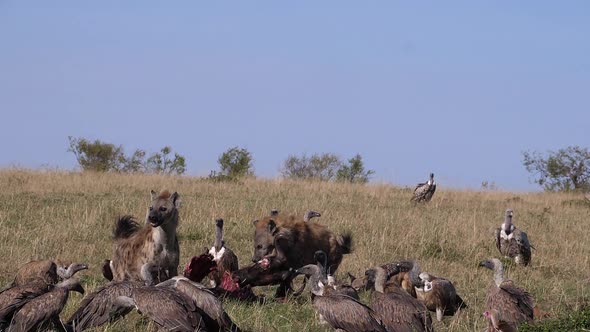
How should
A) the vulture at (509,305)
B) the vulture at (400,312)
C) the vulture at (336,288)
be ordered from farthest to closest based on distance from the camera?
1. the vulture at (336,288)
2. the vulture at (509,305)
3. the vulture at (400,312)

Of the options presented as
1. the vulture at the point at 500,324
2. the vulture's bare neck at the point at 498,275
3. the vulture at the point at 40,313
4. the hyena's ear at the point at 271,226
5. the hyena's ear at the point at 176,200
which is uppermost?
the hyena's ear at the point at 176,200

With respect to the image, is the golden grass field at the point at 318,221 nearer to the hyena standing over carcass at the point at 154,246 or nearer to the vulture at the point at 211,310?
the hyena standing over carcass at the point at 154,246

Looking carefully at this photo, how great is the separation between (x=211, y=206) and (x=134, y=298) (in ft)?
23.7

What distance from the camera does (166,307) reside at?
6320 millimetres

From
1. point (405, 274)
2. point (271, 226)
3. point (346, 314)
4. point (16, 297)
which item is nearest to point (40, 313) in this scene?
point (16, 297)

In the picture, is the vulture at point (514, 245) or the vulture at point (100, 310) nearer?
the vulture at point (100, 310)

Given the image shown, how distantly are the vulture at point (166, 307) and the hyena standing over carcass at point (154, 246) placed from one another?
1936 millimetres

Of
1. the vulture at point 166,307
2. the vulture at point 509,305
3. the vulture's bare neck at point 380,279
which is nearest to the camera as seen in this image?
the vulture at point 166,307

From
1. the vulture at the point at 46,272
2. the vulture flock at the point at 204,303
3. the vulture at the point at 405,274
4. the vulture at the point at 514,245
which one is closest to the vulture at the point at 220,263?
the vulture flock at the point at 204,303

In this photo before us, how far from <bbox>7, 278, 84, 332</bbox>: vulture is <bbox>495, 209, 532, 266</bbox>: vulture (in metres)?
5.84

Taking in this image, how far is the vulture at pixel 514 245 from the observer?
11.0m

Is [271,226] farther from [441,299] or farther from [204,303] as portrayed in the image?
[204,303]

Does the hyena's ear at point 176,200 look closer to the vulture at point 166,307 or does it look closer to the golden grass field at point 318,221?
the golden grass field at point 318,221

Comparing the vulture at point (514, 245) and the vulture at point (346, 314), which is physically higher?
the vulture at point (514, 245)
